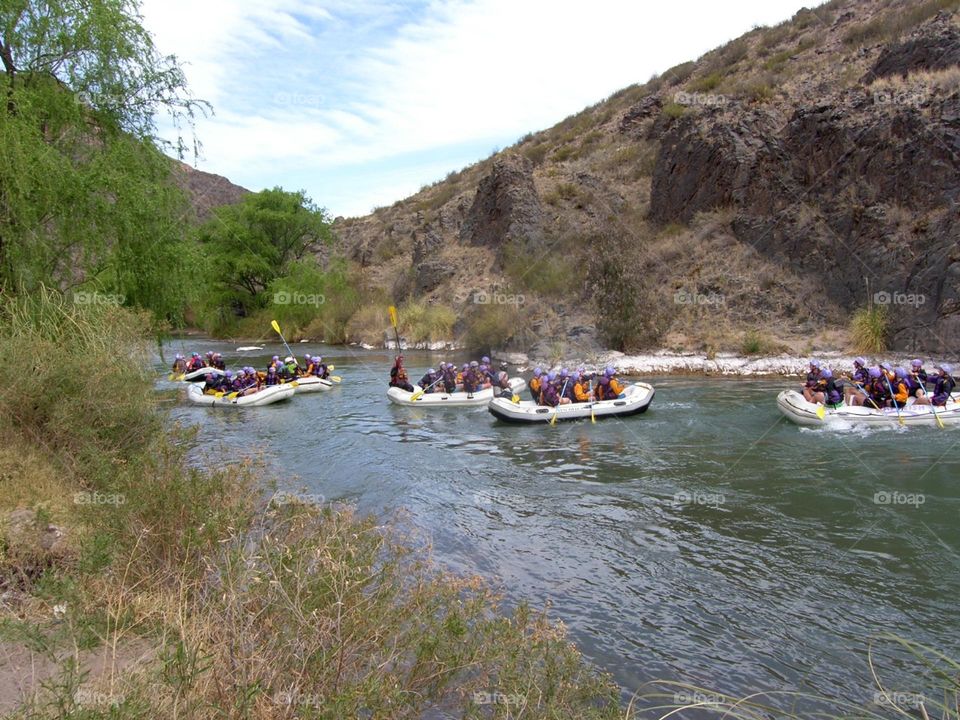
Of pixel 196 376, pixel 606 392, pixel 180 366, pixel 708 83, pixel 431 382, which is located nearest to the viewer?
pixel 606 392

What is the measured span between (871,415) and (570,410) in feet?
19.2

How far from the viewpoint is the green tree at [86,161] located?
877 cm

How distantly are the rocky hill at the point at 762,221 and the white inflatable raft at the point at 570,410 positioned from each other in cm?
985

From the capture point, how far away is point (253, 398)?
1916cm

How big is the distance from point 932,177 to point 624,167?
19.4 m

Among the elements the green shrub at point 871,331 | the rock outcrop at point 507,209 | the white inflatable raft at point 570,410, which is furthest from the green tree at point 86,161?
the rock outcrop at point 507,209

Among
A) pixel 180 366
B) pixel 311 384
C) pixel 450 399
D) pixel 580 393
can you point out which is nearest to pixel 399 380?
pixel 450 399

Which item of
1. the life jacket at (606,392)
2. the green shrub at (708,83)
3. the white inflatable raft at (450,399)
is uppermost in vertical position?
the green shrub at (708,83)

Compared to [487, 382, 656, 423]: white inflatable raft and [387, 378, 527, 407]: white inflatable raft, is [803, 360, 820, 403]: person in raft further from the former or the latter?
[387, 378, 527, 407]: white inflatable raft

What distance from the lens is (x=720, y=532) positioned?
8367 mm

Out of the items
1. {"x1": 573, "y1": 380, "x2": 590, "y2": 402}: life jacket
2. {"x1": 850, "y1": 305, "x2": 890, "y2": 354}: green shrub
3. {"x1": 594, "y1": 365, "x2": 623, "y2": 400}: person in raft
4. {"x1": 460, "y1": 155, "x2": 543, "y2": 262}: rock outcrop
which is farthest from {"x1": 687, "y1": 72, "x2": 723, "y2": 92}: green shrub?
{"x1": 573, "y1": 380, "x2": 590, "y2": 402}: life jacket

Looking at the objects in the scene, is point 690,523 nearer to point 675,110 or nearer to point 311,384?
point 311,384

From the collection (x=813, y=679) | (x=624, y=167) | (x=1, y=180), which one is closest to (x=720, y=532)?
(x=813, y=679)

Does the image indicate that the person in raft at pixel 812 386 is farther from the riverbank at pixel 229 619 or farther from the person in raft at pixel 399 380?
the riverbank at pixel 229 619
